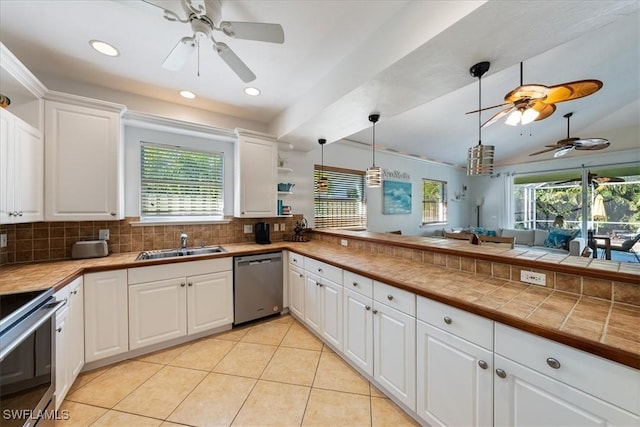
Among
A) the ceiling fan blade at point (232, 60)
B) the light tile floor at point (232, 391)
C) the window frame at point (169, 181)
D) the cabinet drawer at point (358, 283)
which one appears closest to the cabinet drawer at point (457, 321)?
the cabinet drawer at point (358, 283)

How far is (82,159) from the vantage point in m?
2.10

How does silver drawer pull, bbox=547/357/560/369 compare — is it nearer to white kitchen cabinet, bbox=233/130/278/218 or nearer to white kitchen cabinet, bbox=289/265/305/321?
white kitchen cabinet, bbox=289/265/305/321

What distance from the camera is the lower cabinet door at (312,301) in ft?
7.76

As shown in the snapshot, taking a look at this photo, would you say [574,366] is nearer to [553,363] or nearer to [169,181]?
[553,363]

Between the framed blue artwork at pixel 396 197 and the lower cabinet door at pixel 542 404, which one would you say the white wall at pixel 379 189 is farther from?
the lower cabinet door at pixel 542 404

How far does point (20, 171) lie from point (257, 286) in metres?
2.14

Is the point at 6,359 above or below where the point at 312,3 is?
below

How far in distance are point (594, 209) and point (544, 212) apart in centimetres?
92

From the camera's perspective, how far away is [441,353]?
1285 millimetres

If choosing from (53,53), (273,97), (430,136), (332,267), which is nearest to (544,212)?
(430,136)

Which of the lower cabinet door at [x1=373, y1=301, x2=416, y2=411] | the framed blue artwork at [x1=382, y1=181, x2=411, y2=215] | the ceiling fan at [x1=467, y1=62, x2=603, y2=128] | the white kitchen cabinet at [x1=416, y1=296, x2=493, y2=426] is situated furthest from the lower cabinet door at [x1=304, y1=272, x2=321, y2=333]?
the framed blue artwork at [x1=382, y1=181, x2=411, y2=215]

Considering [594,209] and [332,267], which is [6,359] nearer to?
[332,267]

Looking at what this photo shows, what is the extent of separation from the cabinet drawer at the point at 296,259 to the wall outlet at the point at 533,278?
190cm

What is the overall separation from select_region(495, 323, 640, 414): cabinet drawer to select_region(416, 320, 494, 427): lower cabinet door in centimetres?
13
